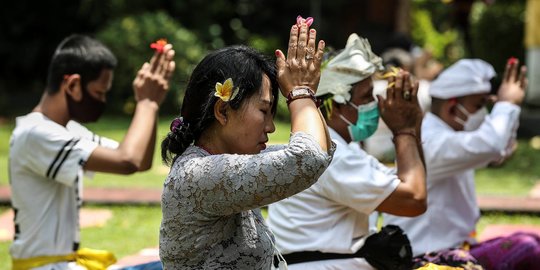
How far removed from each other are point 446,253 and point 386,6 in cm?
1563

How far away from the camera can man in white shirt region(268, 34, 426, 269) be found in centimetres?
385

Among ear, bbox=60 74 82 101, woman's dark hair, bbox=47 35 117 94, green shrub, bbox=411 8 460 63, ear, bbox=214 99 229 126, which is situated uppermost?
ear, bbox=214 99 229 126

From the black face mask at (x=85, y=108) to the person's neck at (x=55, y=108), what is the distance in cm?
3

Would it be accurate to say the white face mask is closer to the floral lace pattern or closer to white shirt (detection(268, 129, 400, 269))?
white shirt (detection(268, 129, 400, 269))

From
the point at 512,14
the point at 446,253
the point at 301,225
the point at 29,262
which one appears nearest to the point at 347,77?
the point at 301,225

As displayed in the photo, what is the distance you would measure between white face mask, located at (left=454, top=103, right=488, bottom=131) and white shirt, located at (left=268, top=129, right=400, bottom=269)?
1.40 meters

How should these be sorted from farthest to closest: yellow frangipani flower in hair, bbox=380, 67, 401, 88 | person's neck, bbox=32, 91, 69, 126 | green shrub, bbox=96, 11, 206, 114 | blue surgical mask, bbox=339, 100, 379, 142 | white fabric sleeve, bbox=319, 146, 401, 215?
green shrub, bbox=96, 11, 206, 114 < person's neck, bbox=32, 91, 69, 126 < blue surgical mask, bbox=339, 100, 379, 142 < yellow frangipani flower in hair, bbox=380, 67, 401, 88 < white fabric sleeve, bbox=319, 146, 401, 215

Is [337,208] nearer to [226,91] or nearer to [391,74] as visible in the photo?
[391,74]

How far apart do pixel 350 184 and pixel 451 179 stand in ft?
4.21

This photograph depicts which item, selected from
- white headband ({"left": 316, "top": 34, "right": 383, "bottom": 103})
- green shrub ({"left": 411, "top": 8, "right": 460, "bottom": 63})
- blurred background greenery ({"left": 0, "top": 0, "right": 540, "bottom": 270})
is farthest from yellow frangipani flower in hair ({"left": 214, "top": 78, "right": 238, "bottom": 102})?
green shrub ({"left": 411, "top": 8, "right": 460, "bottom": 63})

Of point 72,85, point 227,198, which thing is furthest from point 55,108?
point 227,198

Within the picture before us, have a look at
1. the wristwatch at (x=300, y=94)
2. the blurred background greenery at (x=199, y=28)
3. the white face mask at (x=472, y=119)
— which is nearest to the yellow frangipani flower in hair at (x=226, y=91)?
the wristwatch at (x=300, y=94)

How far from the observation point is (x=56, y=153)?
4375 mm

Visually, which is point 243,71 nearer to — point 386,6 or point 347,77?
point 347,77
